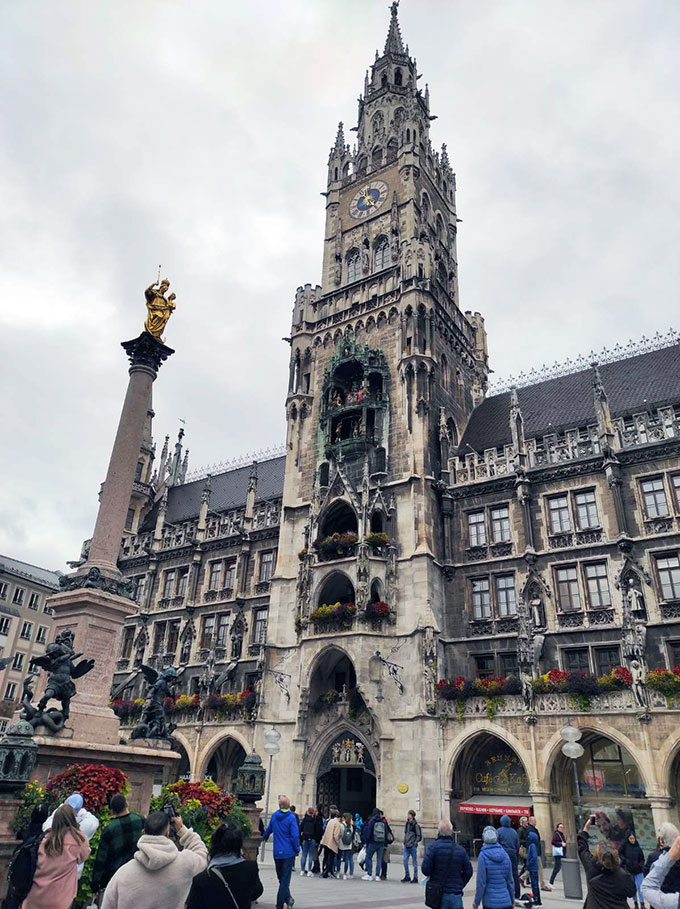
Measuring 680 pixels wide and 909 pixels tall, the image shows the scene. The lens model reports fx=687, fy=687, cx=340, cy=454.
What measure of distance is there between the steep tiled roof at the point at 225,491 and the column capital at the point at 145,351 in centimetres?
2253

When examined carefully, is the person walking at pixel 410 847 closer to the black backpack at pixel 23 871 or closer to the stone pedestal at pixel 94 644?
the stone pedestal at pixel 94 644

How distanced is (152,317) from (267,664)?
18392 mm

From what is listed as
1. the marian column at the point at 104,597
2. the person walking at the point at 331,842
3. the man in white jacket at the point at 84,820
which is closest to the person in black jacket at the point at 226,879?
the man in white jacket at the point at 84,820

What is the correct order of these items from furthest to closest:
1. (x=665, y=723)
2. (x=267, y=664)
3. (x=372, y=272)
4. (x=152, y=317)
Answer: (x=372, y=272) < (x=267, y=664) < (x=665, y=723) < (x=152, y=317)

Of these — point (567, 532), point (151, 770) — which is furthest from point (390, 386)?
point (151, 770)

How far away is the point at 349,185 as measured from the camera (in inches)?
1837

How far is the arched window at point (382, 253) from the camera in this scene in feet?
137

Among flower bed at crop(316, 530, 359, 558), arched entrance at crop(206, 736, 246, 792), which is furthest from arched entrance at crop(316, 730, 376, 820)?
flower bed at crop(316, 530, 359, 558)

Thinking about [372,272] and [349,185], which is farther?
[349,185]

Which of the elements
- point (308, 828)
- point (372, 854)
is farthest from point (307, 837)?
point (372, 854)

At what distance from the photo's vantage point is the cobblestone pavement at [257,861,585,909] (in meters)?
13.1

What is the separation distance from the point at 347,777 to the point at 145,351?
2165cm

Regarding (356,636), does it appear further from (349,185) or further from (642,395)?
(349,185)

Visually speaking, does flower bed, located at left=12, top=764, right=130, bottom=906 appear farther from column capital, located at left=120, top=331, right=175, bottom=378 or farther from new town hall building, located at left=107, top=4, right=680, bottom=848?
new town hall building, located at left=107, top=4, right=680, bottom=848
